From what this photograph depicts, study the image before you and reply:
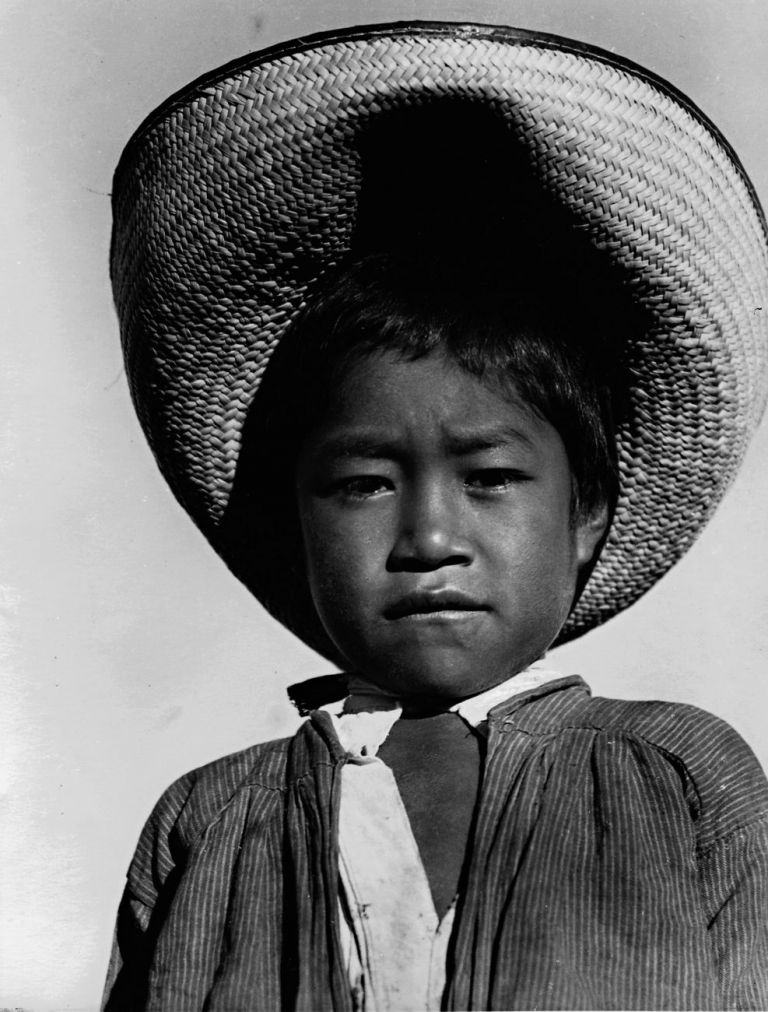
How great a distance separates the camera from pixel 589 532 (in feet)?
6.53

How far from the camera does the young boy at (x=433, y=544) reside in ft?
5.13

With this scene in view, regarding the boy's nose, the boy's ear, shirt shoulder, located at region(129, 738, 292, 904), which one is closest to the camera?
the boy's nose

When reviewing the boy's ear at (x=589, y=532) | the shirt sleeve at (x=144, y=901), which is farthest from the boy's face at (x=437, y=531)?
the shirt sleeve at (x=144, y=901)

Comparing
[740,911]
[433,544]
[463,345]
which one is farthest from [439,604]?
[740,911]

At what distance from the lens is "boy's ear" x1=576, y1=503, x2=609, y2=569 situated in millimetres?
1966

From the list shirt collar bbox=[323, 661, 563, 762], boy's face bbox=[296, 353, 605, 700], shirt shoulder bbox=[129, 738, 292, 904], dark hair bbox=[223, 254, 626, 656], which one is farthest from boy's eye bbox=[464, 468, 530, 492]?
shirt shoulder bbox=[129, 738, 292, 904]

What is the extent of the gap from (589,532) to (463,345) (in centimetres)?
33

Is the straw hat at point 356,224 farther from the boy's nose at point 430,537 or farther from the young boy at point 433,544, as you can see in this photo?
the boy's nose at point 430,537

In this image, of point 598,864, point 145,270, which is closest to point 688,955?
point 598,864

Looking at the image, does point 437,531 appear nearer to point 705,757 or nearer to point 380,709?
point 380,709

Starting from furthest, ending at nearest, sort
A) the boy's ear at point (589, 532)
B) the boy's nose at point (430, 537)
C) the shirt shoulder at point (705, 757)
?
the boy's ear at point (589, 532) < the boy's nose at point (430, 537) < the shirt shoulder at point (705, 757)

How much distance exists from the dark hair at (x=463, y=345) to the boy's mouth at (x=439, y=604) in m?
0.26

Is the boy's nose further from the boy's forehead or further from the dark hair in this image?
the dark hair

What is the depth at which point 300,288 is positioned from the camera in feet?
6.45
